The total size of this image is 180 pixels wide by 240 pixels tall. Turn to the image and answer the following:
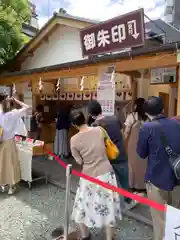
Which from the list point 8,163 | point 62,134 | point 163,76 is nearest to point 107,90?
point 163,76

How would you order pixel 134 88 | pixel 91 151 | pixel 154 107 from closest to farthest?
pixel 154 107 → pixel 91 151 → pixel 134 88

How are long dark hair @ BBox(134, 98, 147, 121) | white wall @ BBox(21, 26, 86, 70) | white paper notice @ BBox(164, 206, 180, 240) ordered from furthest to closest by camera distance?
white wall @ BBox(21, 26, 86, 70) < long dark hair @ BBox(134, 98, 147, 121) < white paper notice @ BBox(164, 206, 180, 240)

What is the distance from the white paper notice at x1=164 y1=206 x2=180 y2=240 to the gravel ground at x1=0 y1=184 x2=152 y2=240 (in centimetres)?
175

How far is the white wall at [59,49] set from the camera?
799cm

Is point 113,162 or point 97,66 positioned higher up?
point 97,66

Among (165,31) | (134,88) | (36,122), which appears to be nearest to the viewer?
(134,88)

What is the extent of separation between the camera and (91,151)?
10.1 ft

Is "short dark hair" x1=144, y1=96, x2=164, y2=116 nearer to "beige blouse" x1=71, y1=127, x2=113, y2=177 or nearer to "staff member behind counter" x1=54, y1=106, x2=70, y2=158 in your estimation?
"beige blouse" x1=71, y1=127, x2=113, y2=177

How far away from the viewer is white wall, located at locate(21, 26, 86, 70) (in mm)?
7988

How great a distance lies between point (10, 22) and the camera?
8750 millimetres

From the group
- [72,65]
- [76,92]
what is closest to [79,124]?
[72,65]

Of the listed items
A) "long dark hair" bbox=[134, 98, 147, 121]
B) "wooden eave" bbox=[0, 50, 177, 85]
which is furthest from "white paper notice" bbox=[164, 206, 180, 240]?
"long dark hair" bbox=[134, 98, 147, 121]

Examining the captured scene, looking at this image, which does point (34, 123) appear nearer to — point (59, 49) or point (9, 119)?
point (59, 49)

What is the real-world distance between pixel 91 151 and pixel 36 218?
1.97 meters
